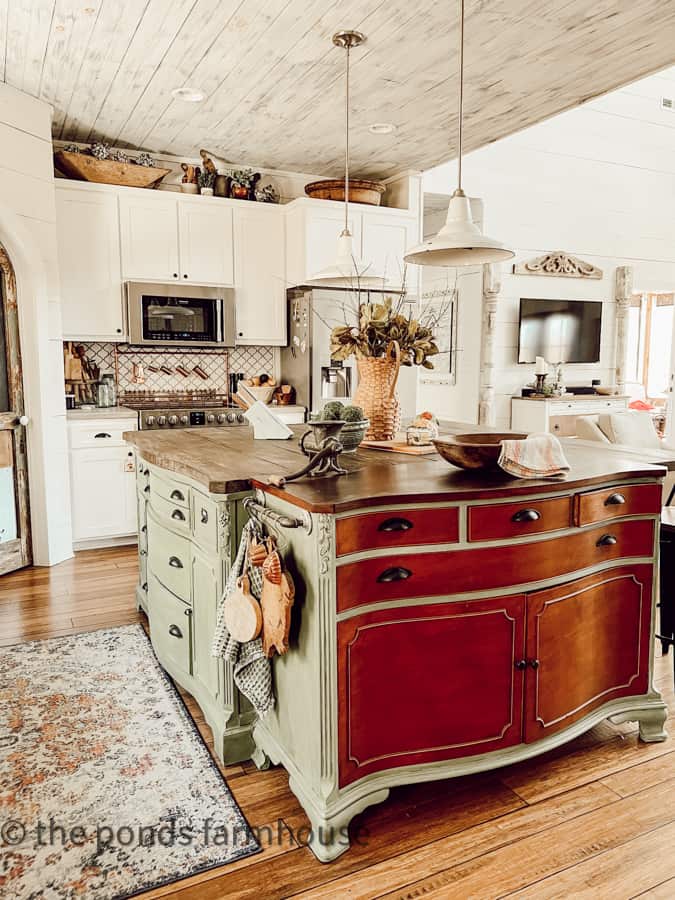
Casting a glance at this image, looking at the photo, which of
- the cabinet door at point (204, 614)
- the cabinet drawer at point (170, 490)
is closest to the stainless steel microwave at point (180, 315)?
the cabinet drawer at point (170, 490)

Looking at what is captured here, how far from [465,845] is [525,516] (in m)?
0.91

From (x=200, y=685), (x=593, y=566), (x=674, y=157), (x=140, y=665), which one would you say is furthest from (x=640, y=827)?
(x=674, y=157)

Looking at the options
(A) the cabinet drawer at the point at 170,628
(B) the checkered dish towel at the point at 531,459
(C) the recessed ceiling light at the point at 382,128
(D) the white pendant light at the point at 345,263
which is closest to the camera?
(B) the checkered dish towel at the point at 531,459

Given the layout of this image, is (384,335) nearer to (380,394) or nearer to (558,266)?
(380,394)

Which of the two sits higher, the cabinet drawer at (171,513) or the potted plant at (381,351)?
the potted plant at (381,351)

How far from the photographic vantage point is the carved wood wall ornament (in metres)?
7.72

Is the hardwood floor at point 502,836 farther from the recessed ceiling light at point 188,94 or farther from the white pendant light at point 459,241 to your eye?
the recessed ceiling light at point 188,94

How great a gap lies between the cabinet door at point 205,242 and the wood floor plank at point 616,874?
14.7 ft

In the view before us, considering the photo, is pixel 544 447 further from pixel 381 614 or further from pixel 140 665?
pixel 140 665

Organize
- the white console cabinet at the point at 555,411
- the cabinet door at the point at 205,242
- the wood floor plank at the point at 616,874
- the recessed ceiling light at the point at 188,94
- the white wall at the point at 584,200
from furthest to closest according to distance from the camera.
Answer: the white wall at the point at 584,200, the white console cabinet at the point at 555,411, the cabinet door at the point at 205,242, the recessed ceiling light at the point at 188,94, the wood floor plank at the point at 616,874

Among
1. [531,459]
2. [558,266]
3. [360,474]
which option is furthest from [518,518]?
[558,266]

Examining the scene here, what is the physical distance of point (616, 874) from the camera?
1.72m

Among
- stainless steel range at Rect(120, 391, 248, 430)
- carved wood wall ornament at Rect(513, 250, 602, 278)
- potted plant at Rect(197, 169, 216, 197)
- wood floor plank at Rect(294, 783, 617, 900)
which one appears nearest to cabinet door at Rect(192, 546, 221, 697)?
wood floor plank at Rect(294, 783, 617, 900)

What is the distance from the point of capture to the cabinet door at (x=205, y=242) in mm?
5086
